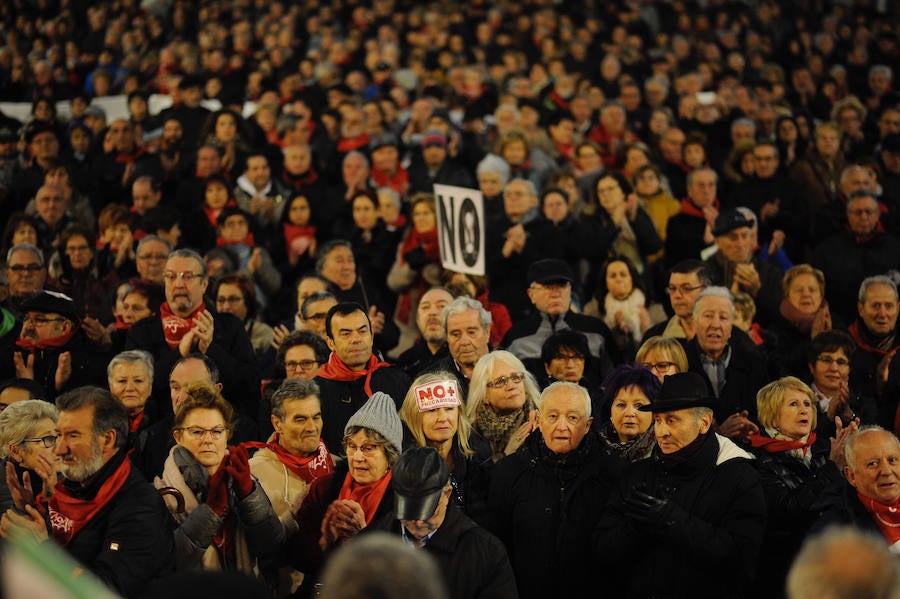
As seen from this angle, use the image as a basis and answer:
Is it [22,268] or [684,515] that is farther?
[22,268]

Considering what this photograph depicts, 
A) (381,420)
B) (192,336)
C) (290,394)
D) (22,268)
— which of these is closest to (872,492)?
(381,420)

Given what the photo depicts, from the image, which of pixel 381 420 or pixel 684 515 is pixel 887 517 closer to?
pixel 684 515

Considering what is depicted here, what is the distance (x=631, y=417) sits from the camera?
5359mm

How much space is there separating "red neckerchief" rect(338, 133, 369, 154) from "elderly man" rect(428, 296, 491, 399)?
5.22m

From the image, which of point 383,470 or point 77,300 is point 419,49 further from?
point 383,470

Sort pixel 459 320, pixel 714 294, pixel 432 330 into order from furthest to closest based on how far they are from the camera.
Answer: pixel 432 330 → pixel 714 294 → pixel 459 320

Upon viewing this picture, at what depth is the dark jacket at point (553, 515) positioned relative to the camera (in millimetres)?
4883

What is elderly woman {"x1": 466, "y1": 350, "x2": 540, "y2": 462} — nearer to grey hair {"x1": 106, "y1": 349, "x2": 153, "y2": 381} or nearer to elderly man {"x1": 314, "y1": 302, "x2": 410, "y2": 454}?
elderly man {"x1": 314, "y1": 302, "x2": 410, "y2": 454}

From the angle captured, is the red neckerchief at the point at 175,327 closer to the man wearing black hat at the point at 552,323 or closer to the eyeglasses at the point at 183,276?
the eyeglasses at the point at 183,276

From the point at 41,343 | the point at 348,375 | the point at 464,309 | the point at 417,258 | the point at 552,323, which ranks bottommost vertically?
the point at 417,258

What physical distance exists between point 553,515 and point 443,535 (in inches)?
31.5

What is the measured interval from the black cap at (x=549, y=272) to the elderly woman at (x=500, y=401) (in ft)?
5.29

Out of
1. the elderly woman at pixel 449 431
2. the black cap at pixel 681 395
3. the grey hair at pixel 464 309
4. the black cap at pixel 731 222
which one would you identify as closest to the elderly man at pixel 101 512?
the elderly woman at pixel 449 431

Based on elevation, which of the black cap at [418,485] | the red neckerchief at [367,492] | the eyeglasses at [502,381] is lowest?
the eyeglasses at [502,381]
